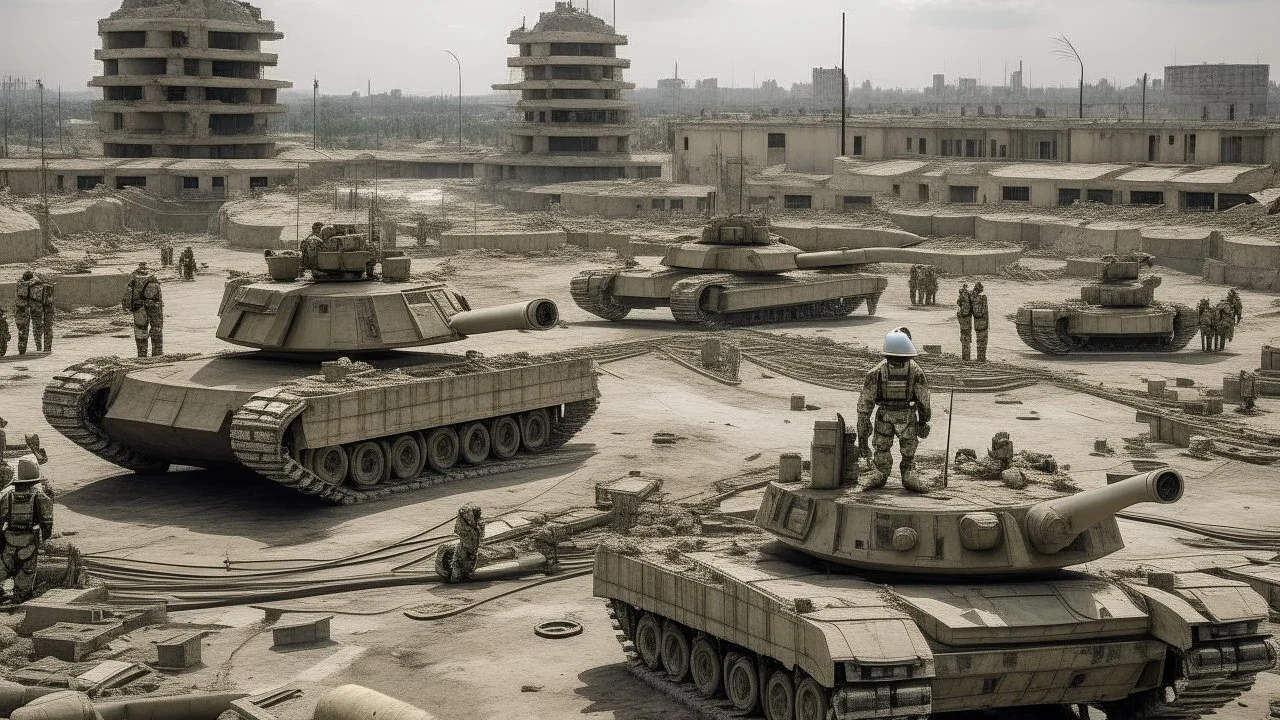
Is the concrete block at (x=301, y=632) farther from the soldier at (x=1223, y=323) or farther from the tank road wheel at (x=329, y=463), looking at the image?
the soldier at (x=1223, y=323)

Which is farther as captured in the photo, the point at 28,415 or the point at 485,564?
the point at 28,415

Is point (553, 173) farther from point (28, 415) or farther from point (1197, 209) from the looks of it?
point (28, 415)

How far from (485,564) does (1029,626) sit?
8976 millimetres

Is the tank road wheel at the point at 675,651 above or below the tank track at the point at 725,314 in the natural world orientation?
below

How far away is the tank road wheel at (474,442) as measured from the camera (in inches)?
1105

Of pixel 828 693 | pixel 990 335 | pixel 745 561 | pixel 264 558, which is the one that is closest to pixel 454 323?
pixel 264 558

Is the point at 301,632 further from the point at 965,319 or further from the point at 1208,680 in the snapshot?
the point at 965,319

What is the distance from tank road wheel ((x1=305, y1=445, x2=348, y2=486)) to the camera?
83.8 feet

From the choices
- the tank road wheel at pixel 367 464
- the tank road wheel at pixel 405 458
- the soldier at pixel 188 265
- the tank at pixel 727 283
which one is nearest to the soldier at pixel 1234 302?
the tank at pixel 727 283

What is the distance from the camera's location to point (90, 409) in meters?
27.3

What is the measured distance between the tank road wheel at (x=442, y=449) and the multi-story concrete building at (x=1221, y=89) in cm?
13777

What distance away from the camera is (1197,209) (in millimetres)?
71812

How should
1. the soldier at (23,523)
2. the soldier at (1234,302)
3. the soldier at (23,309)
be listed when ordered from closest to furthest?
the soldier at (23,523), the soldier at (23,309), the soldier at (1234,302)

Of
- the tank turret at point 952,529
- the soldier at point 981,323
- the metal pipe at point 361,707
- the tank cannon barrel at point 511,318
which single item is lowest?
the metal pipe at point 361,707
